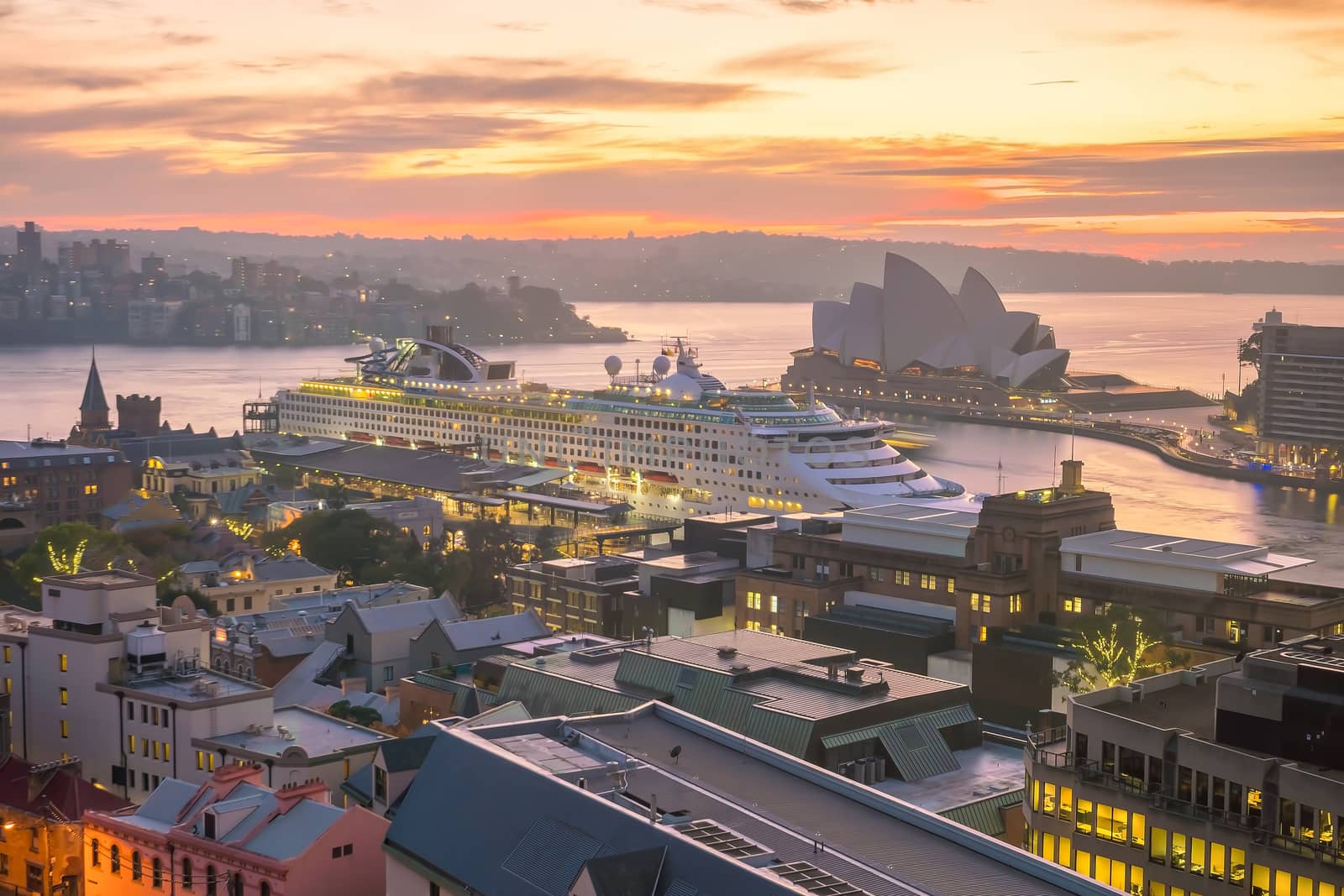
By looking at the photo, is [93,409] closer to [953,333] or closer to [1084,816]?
[1084,816]

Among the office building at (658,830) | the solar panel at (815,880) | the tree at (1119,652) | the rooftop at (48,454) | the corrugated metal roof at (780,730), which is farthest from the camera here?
the rooftop at (48,454)

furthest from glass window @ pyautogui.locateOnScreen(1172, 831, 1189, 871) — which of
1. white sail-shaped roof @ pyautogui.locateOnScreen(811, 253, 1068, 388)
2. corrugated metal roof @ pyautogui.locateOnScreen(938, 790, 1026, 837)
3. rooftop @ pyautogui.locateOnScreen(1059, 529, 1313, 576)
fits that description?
white sail-shaped roof @ pyautogui.locateOnScreen(811, 253, 1068, 388)

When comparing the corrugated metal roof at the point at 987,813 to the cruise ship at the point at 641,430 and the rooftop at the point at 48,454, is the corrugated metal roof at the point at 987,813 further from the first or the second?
the rooftop at the point at 48,454

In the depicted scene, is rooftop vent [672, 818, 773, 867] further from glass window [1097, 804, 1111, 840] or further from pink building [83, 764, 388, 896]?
glass window [1097, 804, 1111, 840]

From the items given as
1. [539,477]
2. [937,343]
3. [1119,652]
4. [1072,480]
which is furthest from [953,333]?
[1119,652]

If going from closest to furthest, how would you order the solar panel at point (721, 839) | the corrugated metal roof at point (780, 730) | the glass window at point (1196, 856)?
1. the solar panel at point (721, 839)
2. the glass window at point (1196, 856)
3. the corrugated metal roof at point (780, 730)

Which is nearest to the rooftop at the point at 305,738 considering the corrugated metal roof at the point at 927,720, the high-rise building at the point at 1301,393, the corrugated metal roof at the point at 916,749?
the corrugated metal roof at the point at 927,720
